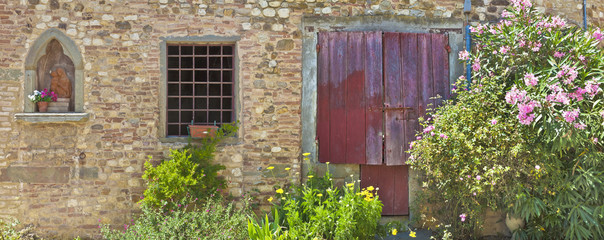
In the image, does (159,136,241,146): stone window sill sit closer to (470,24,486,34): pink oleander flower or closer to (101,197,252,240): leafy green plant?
(101,197,252,240): leafy green plant

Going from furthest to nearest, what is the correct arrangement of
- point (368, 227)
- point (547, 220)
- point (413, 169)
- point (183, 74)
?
point (183, 74), point (413, 169), point (547, 220), point (368, 227)

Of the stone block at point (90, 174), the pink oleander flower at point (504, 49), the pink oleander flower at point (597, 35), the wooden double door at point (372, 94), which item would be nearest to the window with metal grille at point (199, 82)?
the stone block at point (90, 174)

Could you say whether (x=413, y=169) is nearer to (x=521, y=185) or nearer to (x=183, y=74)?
(x=521, y=185)

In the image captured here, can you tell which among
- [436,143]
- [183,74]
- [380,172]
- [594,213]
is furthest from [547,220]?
[183,74]

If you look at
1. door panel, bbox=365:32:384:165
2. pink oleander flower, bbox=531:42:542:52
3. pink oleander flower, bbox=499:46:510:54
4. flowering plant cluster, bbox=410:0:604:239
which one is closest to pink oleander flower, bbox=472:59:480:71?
flowering plant cluster, bbox=410:0:604:239

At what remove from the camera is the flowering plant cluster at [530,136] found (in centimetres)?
485

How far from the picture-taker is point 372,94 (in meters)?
5.99

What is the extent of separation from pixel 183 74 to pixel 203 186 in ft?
6.69

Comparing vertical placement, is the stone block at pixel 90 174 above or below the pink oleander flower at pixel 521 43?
below

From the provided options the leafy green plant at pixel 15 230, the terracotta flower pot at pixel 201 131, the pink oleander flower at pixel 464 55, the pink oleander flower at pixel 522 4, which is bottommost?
the leafy green plant at pixel 15 230

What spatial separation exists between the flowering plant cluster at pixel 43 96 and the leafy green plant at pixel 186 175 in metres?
1.54

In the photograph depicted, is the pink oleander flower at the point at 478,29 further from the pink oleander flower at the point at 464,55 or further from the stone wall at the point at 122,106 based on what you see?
the stone wall at the point at 122,106

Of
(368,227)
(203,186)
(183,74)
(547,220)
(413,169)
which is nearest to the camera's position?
(368,227)

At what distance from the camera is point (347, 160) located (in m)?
5.97
